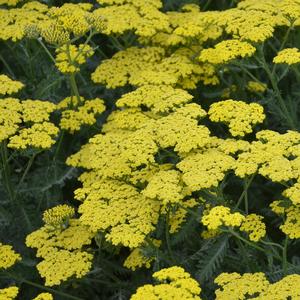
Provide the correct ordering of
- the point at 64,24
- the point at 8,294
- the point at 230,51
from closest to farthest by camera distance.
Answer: the point at 8,294 → the point at 230,51 → the point at 64,24

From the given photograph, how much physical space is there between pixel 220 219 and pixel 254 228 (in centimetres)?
39

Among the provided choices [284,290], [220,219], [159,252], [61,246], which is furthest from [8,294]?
[284,290]

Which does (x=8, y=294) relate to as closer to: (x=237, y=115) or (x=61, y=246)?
(x=61, y=246)

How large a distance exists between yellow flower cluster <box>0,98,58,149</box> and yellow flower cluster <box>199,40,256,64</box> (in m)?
1.32

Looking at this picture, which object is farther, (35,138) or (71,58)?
(71,58)

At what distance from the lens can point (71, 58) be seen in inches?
232

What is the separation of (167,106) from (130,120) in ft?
1.34

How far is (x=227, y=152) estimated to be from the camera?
4.46m

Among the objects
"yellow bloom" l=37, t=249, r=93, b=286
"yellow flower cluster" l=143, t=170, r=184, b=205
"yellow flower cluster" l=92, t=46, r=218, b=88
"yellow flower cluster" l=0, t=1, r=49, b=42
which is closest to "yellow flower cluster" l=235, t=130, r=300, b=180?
"yellow flower cluster" l=143, t=170, r=184, b=205

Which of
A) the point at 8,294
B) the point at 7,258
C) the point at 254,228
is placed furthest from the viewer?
the point at 7,258

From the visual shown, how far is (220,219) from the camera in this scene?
13.6 feet

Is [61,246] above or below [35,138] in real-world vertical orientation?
below

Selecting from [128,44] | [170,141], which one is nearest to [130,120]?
[170,141]

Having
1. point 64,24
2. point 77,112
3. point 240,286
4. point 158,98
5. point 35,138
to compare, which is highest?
point 64,24
